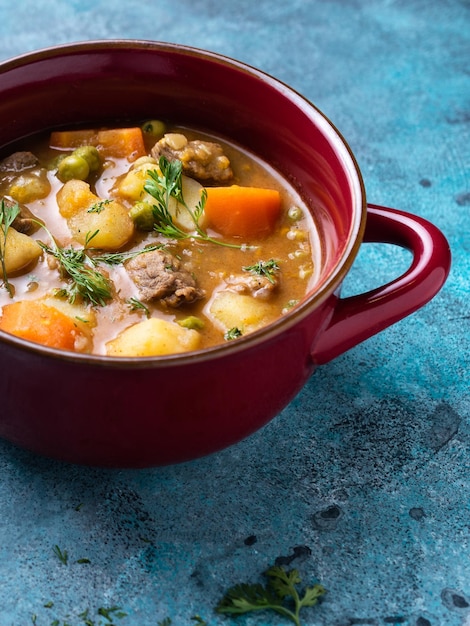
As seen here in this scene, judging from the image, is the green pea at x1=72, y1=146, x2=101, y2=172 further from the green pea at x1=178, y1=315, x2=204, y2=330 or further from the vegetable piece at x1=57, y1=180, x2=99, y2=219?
the green pea at x1=178, y1=315, x2=204, y2=330

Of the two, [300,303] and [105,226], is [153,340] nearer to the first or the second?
[300,303]

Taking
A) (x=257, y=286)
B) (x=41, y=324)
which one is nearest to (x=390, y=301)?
(x=257, y=286)

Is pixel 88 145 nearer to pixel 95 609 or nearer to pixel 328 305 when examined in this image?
pixel 328 305

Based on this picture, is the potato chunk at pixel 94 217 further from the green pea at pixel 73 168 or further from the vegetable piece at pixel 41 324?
the vegetable piece at pixel 41 324

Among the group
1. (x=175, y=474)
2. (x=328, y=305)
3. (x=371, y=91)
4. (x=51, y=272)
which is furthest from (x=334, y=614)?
(x=371, y=91)

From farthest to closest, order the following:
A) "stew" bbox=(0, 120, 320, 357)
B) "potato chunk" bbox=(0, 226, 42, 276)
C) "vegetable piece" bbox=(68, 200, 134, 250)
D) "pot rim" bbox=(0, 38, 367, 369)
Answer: "vegetable piece" bbox=(68, 200, 134, 250)
"potato chunk" bbox=(0, 226, 42, 276)
"stew" bbox=(0, 120, 320, 357)
"pot rim" bbox=(0, 38, 367, 369)

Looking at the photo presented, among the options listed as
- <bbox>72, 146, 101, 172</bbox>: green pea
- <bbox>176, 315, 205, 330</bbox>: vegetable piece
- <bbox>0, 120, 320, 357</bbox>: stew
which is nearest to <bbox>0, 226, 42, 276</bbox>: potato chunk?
<bbox>0, 120, 320, 357</bbox>: stew
